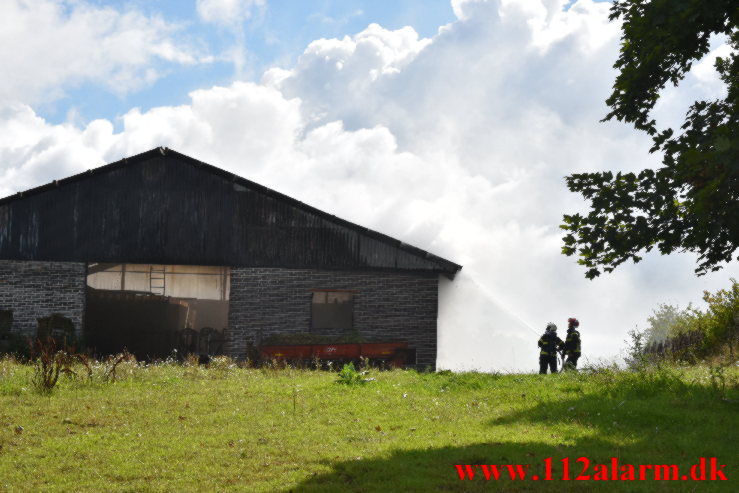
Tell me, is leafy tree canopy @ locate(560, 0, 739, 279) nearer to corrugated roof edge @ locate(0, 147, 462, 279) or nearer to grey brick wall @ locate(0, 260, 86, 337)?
corrugated roof edge @ locate(0, 147, 462, 279)

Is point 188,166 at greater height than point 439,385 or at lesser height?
greater

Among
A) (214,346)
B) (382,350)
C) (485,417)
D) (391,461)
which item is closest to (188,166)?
(214,346)

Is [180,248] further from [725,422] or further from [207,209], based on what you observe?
[725,422]

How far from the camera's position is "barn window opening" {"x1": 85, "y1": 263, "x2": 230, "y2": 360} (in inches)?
979

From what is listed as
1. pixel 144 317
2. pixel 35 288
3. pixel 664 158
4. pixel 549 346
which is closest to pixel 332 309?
pixel 549 346

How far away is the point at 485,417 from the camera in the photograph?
414 inches

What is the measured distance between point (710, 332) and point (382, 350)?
968 centimetres

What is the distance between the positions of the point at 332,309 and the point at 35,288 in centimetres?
985

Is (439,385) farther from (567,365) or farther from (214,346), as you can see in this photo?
(214,346)

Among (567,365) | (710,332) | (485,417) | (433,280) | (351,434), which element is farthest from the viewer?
(433,280)

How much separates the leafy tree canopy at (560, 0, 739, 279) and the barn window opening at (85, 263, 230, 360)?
42.2 ft

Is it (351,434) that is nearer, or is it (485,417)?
(351,434)

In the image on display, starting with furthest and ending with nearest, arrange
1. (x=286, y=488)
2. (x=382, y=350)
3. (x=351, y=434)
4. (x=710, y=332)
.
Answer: (x=382, y=350) < (x=710, y=332) < (x=351, y=434) < (x=286, y=488)

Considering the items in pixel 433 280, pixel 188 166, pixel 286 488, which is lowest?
pixel 286 488
